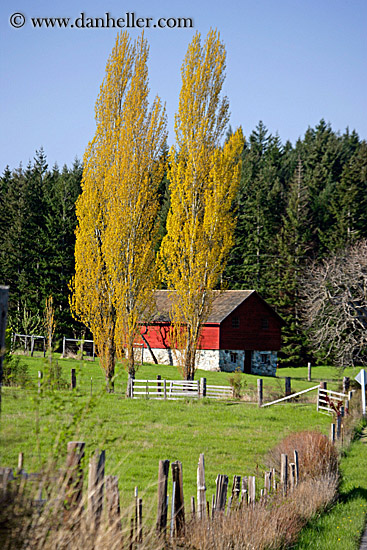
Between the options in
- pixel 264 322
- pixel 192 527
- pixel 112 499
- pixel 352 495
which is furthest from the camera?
pixel 264 322

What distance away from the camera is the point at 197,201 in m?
25.2

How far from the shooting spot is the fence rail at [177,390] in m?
23.5

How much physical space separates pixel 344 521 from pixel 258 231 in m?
49.3

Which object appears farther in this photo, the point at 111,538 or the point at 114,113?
the point at 114,113

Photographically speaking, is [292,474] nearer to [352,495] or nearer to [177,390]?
[352,495]

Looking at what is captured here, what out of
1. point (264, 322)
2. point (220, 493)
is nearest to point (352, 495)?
point (220, 493)

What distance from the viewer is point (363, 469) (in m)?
12.9

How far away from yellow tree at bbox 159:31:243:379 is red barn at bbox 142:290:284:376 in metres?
14.8

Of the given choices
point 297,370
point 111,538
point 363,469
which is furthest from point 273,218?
point 111,538

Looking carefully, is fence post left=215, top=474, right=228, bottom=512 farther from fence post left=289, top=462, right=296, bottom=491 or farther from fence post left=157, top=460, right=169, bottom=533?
fence post left=289, top=462, right=296, bottom=491

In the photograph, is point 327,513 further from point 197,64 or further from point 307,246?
point 307,246

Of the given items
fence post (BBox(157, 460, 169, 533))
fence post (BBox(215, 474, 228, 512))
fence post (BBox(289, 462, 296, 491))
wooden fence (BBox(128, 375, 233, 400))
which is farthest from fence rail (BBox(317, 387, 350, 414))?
fence post (BBox(157, 460, 169, 533))

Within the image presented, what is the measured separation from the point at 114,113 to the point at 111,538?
2251 cm

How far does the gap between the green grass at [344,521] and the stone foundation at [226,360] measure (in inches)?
1030
